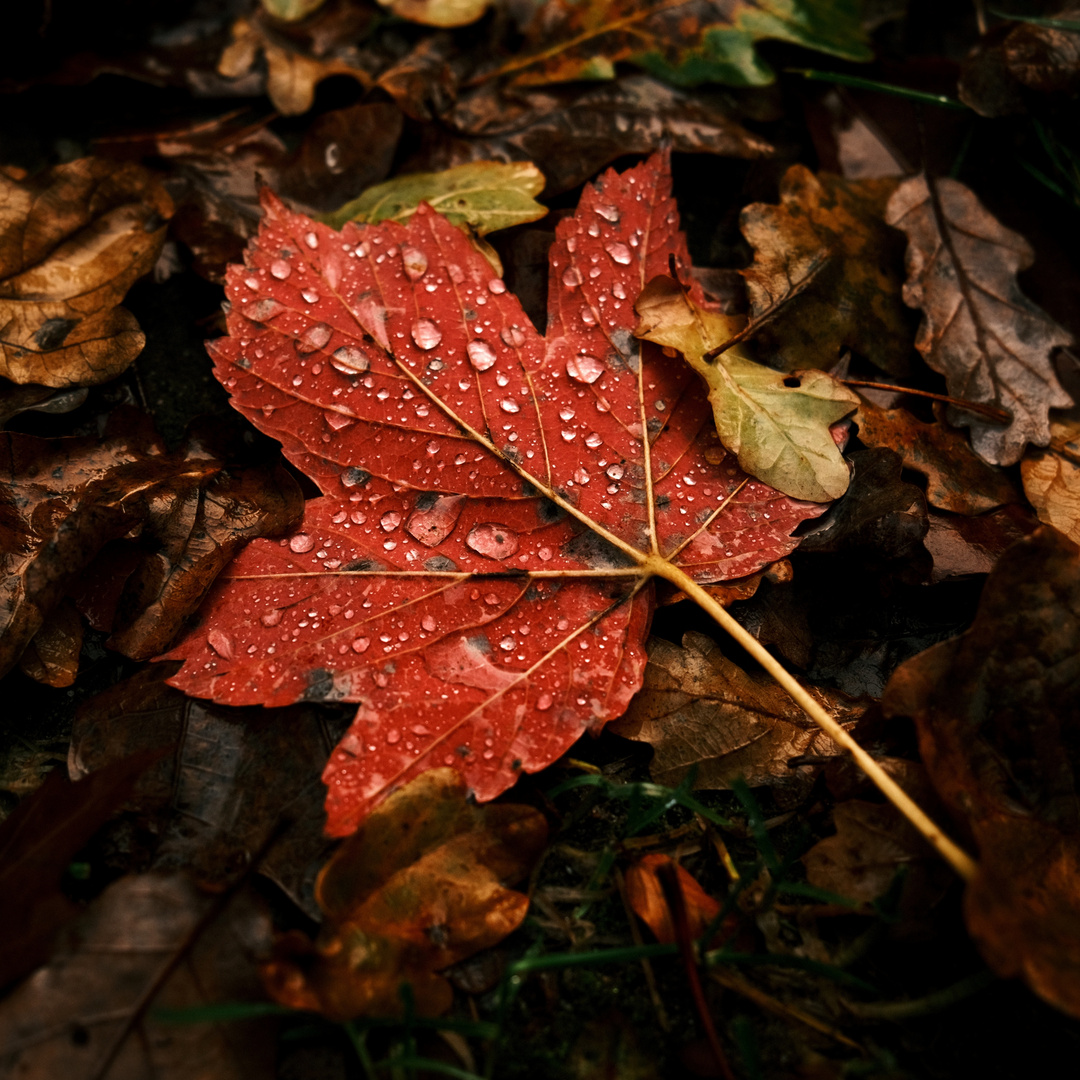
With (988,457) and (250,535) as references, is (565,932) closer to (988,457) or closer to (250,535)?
(250,535)

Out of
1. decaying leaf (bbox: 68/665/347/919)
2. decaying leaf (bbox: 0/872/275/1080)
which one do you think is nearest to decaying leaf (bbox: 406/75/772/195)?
decaying leaf (bbox: 68/665/347/919)

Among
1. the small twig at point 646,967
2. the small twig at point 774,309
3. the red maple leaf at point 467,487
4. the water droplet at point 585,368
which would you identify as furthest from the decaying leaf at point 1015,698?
the water droplet at point 585,368

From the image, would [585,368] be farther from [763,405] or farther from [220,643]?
[220,643]

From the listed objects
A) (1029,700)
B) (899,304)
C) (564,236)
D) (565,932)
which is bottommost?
(565,932)

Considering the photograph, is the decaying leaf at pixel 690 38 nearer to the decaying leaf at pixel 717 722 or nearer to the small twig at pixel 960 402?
the small twig at pixel 960 402

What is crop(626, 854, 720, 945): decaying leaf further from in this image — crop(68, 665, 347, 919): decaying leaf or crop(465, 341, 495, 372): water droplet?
crop(465, 341, 495, 372): water droplet

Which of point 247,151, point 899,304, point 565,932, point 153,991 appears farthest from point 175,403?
point 899,304
